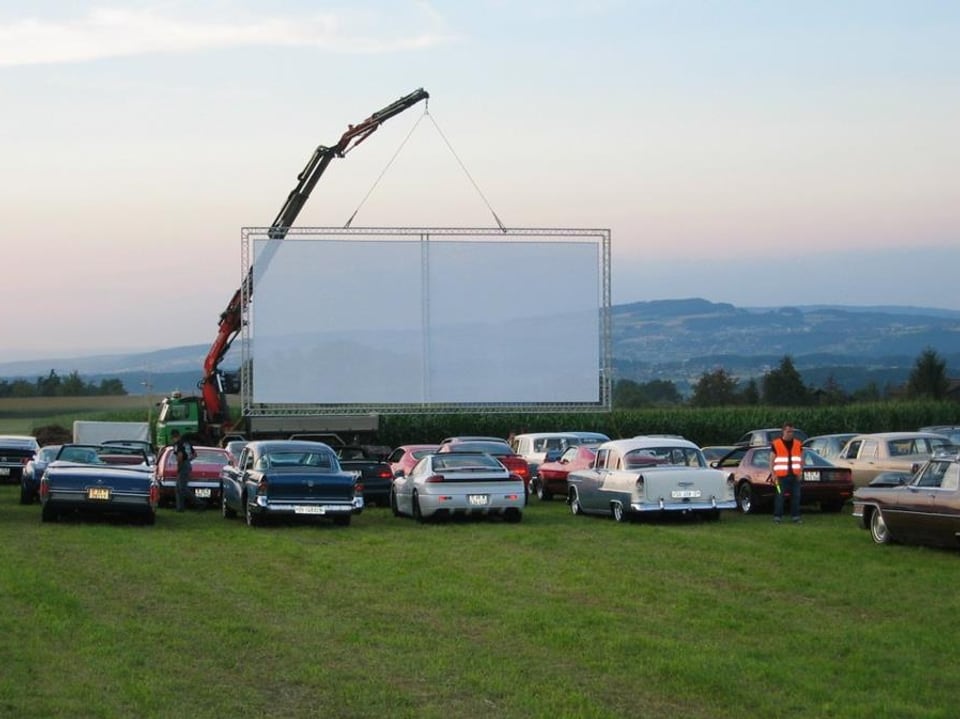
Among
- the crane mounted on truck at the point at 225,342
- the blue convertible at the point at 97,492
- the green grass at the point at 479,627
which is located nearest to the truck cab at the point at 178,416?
the crane mounted on truck at the point at 225,342

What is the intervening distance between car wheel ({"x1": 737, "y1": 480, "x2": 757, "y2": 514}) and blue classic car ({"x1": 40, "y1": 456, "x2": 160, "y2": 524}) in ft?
35.9

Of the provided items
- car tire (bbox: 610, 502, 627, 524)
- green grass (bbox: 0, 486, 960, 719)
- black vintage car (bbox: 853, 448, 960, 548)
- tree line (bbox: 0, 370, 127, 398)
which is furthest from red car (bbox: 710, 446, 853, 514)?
tree line (bbox: 0, 370, 127, 398)

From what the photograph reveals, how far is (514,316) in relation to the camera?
150 feet

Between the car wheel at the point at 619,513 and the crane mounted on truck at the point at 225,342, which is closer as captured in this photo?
the car wheel at the point at 619,513

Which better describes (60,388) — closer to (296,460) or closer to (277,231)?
(277,231)

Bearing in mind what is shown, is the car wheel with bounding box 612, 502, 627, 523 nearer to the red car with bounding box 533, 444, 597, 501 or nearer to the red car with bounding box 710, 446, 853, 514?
the red car with bounding box 710, 446, 853, 514

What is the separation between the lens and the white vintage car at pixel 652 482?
24906mm

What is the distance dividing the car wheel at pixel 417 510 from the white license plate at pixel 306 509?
1885mm

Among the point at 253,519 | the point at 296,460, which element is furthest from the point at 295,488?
the point at 296,460

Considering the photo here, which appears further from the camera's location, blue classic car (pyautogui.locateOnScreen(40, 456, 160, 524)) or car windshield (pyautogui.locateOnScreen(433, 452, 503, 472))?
car windshield (pyautogui.locateOnScreen(433, 452, 503, 472))

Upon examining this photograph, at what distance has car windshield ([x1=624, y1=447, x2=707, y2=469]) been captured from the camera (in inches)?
1023

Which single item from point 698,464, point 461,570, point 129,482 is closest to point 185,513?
point 129,482

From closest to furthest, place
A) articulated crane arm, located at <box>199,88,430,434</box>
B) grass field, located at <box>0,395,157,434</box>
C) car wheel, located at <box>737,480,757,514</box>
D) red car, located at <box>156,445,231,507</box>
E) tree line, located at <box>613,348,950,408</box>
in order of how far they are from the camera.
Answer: car wheel, located at <box>737,480,757,514</box>
red car, located at <box>156,445,231,507</box>
articulated crane arm, located at <box>199,88,430,434</box>
grass field, located at <box>0,395,157,434</box>
tree line, located at <box>613,348,950,408</box>

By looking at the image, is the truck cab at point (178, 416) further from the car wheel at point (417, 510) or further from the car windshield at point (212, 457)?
the car wheel at point (417, 510)
